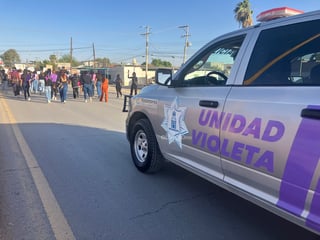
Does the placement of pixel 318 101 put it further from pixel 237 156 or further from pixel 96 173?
pixel 96 173

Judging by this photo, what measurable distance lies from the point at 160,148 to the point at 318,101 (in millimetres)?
2384

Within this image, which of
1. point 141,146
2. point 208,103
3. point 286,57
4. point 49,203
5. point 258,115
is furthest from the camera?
point 141,146

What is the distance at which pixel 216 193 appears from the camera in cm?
398

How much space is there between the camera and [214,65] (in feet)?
11.9

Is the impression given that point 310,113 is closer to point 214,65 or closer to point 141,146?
point 214,65

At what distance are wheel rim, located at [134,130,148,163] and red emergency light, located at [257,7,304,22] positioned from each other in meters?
2.28

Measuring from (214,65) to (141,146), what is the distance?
179 centimetres

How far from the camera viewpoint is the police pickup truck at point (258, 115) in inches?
86.6

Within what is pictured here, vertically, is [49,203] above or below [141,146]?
below

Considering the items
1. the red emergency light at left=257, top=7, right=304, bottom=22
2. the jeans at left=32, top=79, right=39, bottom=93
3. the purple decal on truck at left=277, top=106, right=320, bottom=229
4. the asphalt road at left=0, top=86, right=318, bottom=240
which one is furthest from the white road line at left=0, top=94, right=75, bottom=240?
the jeans at left=32, top=79, right=39, bottom=93

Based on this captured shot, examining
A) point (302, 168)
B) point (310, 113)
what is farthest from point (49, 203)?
point (310, 113)

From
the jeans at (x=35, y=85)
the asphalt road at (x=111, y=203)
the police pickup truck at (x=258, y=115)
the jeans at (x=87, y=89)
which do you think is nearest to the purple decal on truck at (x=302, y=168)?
the police pickup truck at (x=258, y=115)

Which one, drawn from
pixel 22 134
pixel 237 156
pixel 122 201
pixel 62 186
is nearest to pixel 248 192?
pixel 237 156

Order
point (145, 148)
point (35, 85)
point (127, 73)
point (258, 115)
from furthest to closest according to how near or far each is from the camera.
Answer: point (127, 73)
point (35, 85)
point (145, 148)
point (258, 115)
